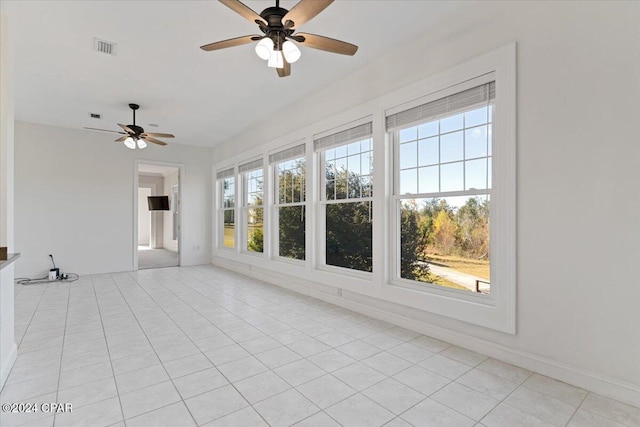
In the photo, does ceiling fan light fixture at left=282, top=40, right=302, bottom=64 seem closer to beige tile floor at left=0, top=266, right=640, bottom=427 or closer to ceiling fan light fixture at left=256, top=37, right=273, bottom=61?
ceiling fan light fixture at left=256, top=37, right=273, bottom=61

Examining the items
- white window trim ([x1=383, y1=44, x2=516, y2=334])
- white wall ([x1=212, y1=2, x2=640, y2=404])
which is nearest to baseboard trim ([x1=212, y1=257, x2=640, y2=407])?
white wall ([x1=212, y1=2, x2=640, y2=404])

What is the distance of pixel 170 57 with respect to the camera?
349cm

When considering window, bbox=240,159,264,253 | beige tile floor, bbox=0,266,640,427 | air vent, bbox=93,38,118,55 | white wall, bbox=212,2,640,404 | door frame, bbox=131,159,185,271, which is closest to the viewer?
beige tile floor, bbox=0,266,640,427

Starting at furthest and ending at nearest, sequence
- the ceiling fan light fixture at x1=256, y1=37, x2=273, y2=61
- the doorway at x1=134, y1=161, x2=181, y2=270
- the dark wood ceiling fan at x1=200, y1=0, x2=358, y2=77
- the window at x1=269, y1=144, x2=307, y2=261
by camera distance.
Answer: the doorway at x1=134, y1=161, x2=181, y2=270 → the window at x1=269, y1=144, x2=307, y2=261 → the ceiling fan light fixture at x1=256, y1=37, x2=273, y2=61 → the dark wood ceiling fan at x1=200, y1=0, x2=358, y2=77

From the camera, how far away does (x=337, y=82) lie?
4.10 m

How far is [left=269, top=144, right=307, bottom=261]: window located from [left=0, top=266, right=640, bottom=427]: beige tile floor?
1497mm

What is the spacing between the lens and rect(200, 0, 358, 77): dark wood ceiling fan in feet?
6.79

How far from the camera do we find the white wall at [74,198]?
5820 millimetres

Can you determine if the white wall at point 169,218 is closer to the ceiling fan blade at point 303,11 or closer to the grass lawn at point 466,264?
the ceiling fan blade at point 303,11

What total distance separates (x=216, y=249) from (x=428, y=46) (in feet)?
20.9

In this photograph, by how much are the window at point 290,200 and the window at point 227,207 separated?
1.87m

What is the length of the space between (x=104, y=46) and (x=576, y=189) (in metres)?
4.46

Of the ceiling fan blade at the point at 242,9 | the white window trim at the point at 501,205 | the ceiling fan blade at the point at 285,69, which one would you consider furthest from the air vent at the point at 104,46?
the white window trim at the point at 501,205

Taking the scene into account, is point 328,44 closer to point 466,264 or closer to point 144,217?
point 466,264
